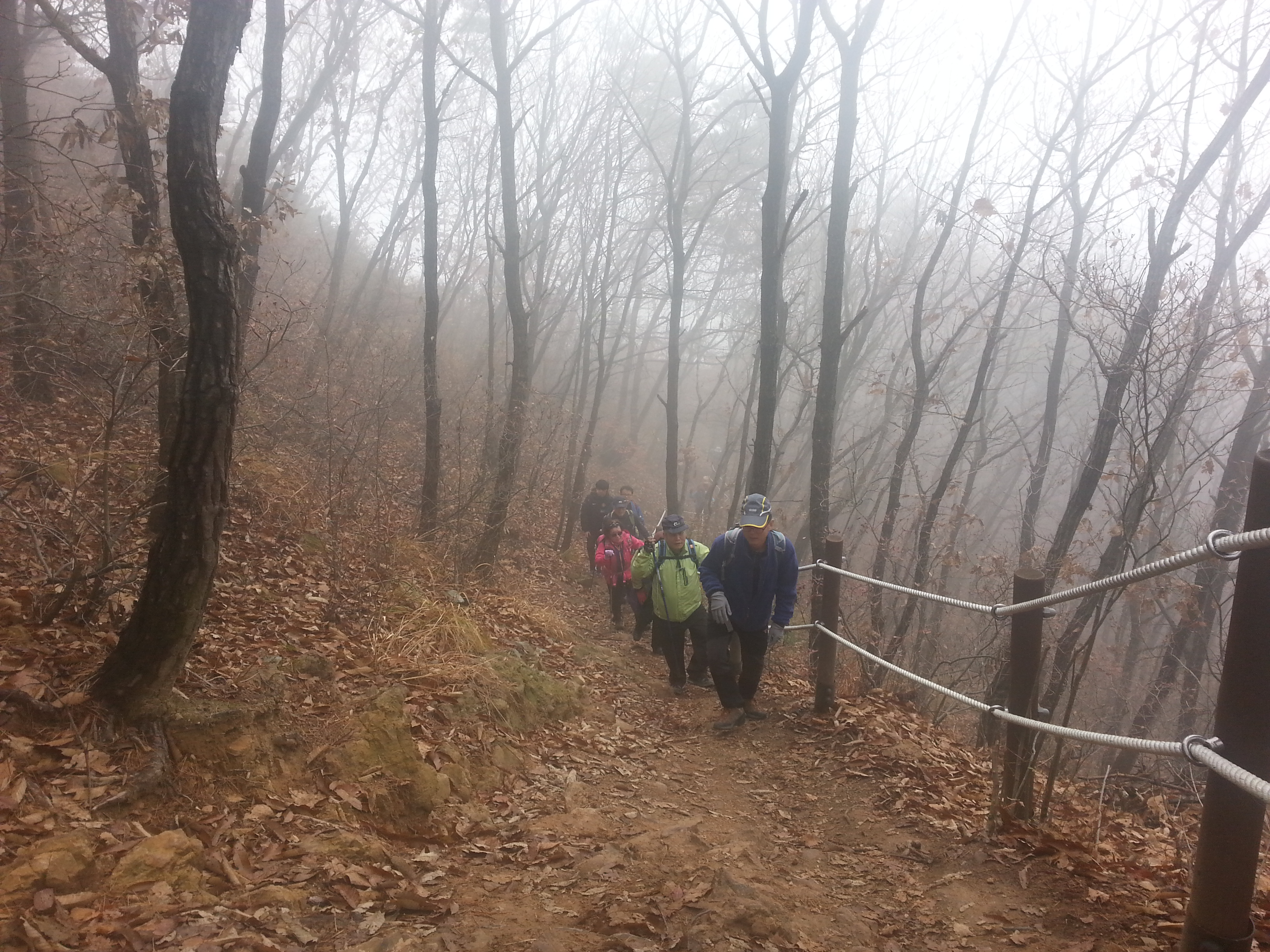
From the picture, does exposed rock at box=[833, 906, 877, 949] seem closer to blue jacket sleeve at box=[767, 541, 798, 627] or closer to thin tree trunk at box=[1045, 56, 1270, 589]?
blue jacket sleeve at box=[767, 541, 798, 627]

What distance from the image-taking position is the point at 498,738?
5.13 meters

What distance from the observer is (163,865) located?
3.01m

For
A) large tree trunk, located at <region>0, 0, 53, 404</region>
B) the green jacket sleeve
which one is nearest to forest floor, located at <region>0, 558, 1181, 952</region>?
the green jacket sleeve

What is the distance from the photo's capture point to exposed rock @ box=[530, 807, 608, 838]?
414cm

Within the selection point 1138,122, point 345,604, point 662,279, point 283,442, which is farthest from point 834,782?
point 662,279

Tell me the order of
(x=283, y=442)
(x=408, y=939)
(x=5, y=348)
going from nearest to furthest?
(x=408, y=939) < (x=5, y=348) < (x=283, y=442)

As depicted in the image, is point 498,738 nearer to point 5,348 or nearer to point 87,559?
point 87,559

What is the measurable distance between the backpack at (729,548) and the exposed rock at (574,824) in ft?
7.40

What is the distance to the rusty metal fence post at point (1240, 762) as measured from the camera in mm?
2205

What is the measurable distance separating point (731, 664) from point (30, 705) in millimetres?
4712

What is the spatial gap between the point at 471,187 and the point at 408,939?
65.5 ft

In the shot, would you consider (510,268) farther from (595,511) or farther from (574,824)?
(574,824)

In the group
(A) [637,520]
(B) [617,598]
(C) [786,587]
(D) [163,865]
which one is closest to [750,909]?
(D) [163,865]

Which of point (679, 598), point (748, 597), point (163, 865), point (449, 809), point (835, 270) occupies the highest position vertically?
point (835, 270)
